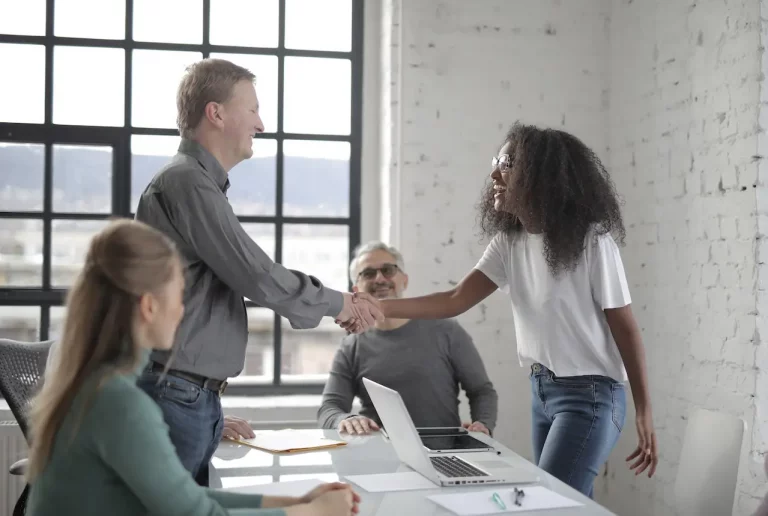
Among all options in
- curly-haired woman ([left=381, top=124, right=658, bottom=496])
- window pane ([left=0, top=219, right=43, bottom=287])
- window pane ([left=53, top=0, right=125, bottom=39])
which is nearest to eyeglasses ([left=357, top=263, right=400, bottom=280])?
curly-haired woman ([left=381, top=124, right=658, bottom=496])

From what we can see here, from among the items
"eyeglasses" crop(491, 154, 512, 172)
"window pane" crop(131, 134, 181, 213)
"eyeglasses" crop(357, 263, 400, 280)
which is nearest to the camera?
"eyeglasses" crop(491, 154, 512, 172)

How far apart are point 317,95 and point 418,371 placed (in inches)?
Answer: 64.2

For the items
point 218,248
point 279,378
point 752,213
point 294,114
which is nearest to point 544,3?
point 294,114

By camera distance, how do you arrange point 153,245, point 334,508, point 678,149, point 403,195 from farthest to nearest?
1. point 403,195
2. point 678,149
3. point 334,508
4. point 153,245

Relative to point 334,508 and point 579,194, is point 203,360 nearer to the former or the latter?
point 334,508

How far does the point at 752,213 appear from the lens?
3018mm

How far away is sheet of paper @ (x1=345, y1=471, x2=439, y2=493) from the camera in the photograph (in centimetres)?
195

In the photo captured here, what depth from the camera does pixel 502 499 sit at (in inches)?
72.4

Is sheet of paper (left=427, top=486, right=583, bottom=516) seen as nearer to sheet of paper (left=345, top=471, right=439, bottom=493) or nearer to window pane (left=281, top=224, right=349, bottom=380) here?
sheet of paper (left=345, top=471, right=439, bottom=493)

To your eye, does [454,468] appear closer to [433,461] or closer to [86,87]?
[433,461]

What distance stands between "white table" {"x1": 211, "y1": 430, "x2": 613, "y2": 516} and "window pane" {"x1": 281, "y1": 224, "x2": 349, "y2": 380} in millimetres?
1534

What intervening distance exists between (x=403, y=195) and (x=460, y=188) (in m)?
0.27

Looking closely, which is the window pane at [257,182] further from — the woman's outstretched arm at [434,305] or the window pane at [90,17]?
the woman's outstretched arm at [434,305]

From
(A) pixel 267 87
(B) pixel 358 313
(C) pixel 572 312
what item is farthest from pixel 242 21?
(C) pixel 572 312
